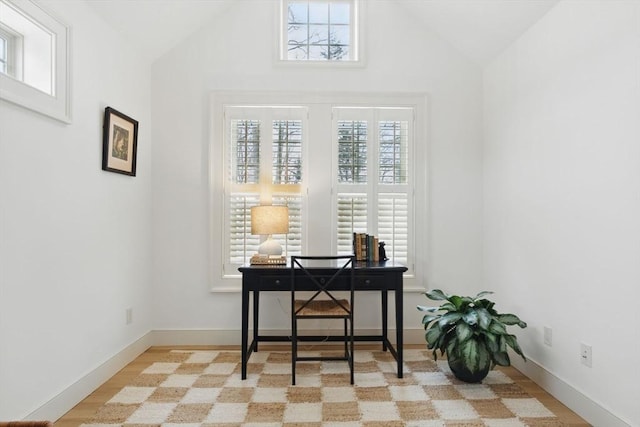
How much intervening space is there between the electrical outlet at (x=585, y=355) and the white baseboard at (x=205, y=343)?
0.19 metres

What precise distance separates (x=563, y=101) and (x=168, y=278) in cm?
335

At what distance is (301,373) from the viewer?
307 centimetres

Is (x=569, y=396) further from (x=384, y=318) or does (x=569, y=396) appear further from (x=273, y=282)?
(x=273, y=282)

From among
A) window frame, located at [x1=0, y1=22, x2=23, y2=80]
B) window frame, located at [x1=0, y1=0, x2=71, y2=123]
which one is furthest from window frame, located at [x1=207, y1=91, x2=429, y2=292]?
window frame, located at [x1=0, y1=22, x2=23, y2=80]

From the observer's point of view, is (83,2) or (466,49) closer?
(83,2)

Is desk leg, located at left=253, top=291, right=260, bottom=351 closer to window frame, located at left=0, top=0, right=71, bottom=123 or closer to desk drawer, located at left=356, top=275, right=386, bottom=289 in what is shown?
desk drawer, located at left=356, top=275, right=386, bottom=289

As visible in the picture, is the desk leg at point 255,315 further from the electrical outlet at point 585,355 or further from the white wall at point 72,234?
the electrical outlet at point 585,355

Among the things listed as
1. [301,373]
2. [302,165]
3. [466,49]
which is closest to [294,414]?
[301,373]

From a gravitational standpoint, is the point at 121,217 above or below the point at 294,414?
above

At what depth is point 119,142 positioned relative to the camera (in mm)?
3084

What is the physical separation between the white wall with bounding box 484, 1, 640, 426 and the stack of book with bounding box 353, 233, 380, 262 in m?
1.04

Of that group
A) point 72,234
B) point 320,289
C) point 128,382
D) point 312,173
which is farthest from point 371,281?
point 72,234

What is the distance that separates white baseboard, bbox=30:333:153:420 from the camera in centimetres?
229

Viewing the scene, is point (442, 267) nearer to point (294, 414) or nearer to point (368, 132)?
point (368, 132)
